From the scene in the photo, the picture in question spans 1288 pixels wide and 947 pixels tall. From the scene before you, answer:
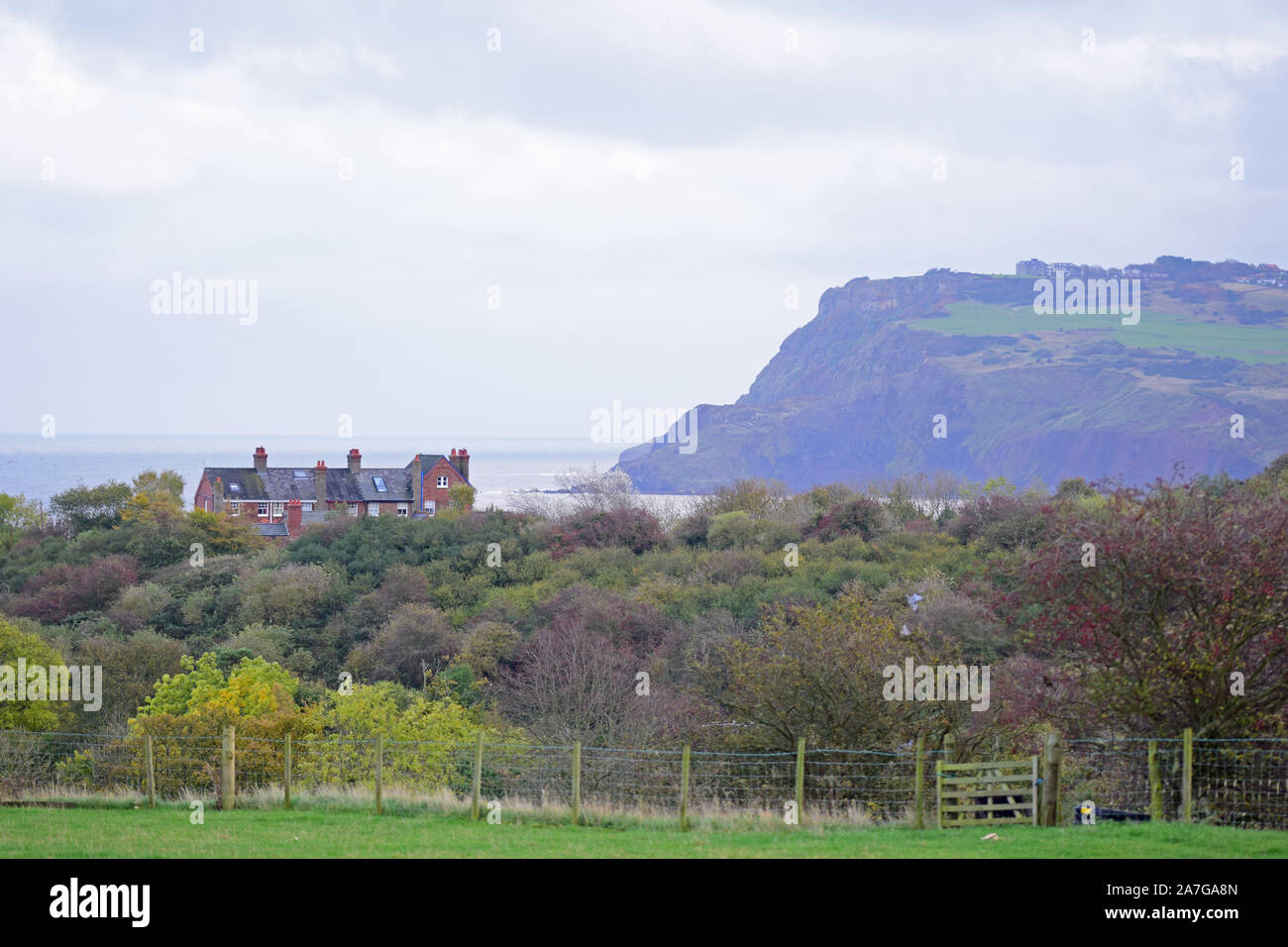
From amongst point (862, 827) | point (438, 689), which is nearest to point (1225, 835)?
point (862, 827)

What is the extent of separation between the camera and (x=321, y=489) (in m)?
84.1

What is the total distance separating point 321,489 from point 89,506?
15847 mm

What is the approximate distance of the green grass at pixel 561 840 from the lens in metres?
12.5

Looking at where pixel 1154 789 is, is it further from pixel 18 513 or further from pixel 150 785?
pixel 18 513

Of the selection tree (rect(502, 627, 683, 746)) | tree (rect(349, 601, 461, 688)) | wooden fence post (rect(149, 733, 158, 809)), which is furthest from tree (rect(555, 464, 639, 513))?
wooden fence post (rect(149, 733, 158, 809))

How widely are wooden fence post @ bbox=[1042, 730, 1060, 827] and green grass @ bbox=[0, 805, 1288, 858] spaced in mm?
716

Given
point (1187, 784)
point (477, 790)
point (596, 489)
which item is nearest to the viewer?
point (1187, 784)

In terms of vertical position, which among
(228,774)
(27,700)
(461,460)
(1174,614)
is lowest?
(27,700)

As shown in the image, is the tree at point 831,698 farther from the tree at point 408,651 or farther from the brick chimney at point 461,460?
the brick chimney at point 461,460

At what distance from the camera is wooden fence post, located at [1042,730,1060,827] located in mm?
15008

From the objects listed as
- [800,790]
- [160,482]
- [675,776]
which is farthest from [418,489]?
[800,790]

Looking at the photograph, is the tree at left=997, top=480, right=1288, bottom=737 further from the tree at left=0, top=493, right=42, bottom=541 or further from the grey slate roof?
the tree at left=0, top=493, right=42, bottom=541

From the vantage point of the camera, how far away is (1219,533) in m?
16.6
